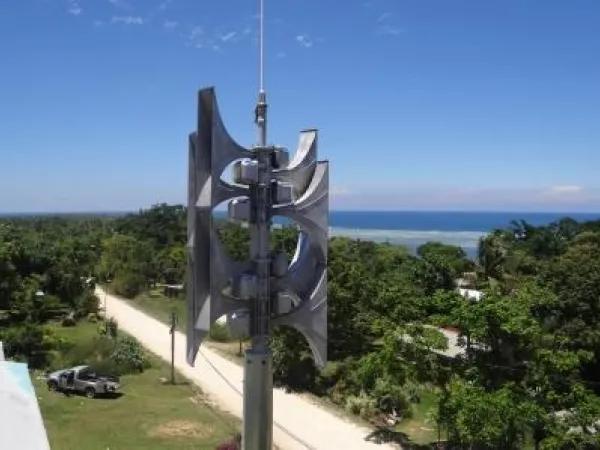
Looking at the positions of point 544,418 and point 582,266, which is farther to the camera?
point 582,266

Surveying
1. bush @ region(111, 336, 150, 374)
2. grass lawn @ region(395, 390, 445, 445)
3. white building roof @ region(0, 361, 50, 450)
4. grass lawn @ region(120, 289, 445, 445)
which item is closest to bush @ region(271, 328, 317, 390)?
grass lawn @ region(120, 289, 445, 445)

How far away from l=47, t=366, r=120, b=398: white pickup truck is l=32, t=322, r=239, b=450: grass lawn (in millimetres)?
327

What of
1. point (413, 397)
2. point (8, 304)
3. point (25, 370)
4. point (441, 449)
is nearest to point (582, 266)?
point (413, 397)

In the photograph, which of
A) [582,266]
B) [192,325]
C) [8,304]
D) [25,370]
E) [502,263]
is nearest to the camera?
[192,325]

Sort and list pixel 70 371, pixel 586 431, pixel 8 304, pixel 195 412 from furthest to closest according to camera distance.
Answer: pixel 8 304, pixel 70 371, pixel 195 412, pixel 586 431

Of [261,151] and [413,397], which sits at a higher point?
[261,151]

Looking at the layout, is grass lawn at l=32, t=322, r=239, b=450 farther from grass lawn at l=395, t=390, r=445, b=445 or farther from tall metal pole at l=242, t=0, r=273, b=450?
tall metal pole at l=242, t=0, r=273, b=450

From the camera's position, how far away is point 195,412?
24.0 meters

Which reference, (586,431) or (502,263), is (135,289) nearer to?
(502,263)

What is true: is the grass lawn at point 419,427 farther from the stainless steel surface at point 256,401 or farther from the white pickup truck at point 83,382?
the white pickup truck at point 83,382

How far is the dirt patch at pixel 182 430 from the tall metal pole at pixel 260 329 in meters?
10.3

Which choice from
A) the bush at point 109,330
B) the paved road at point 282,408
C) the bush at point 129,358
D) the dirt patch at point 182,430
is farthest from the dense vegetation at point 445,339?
the dirt patch at point 182,430

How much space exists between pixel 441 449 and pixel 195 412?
880 centimetres

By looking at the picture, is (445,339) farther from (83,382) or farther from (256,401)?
(83,382)
